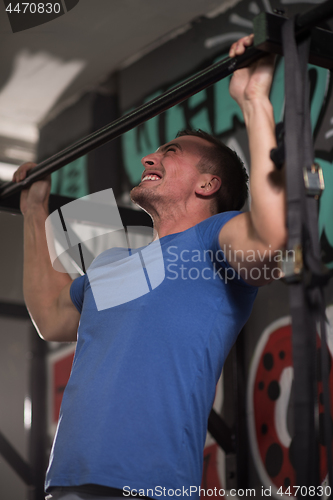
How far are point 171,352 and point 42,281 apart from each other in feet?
2.16

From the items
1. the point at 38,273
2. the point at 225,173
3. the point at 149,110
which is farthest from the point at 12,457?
the point at 149,110

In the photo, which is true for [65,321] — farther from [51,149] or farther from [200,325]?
[51,149]

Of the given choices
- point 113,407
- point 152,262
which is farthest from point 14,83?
point 113,407

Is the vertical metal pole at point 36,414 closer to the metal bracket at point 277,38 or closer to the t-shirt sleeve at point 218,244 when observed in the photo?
the t-shirt sleeve at point 218,244

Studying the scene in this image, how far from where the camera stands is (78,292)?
4.79 ft

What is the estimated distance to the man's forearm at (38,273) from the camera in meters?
1.61

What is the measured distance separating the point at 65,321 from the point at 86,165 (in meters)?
2.14

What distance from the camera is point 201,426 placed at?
1110 mm

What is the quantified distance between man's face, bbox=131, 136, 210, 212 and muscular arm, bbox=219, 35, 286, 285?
0.35 meters

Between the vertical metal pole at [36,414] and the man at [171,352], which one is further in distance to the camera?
the vertical metal pole at [36,414]

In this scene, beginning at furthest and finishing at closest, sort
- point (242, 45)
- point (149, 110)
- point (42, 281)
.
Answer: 1. point (42, 281)
2. point (149, 110)
3. point (242, 45)

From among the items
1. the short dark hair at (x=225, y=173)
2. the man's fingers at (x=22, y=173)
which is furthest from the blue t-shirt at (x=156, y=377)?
the man's fingers at (x=22, y=173)

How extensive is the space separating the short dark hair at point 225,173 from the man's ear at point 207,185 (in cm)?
2

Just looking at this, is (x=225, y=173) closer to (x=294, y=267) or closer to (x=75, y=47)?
(x=294, y=267)
